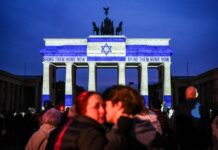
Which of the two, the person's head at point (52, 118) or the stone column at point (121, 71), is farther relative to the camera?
the stone column at point (121, 71)

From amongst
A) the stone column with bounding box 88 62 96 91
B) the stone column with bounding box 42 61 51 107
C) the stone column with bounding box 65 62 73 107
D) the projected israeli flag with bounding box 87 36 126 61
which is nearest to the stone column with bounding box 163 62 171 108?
the projected israeli flag with bounding box 87 36 126 61

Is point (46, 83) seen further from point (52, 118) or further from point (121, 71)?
point (52, 118)

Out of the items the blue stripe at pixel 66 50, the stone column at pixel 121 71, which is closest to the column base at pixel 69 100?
the blue stripe at pixel 66 50

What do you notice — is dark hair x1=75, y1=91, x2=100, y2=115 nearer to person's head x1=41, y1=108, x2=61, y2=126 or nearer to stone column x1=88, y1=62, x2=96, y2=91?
person's head x1=41, y1=108, x2=61, y2=126

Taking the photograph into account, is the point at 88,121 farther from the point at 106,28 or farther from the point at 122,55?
the point at 106,28

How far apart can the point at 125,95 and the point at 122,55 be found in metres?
49.4

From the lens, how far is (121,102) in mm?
3795

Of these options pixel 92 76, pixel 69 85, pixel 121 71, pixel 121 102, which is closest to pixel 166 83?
pixel 121 71

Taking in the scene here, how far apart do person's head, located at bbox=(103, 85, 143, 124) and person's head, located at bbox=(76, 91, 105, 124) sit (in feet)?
0.28

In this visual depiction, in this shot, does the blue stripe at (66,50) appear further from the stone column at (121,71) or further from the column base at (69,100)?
the column base at (69,100)

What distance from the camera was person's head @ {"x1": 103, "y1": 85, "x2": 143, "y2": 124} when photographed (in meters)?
3.77

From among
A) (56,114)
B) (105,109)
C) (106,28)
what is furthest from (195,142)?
(106,28)

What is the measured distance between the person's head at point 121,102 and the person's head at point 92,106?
0.09 meters

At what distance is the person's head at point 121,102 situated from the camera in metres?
3.77
